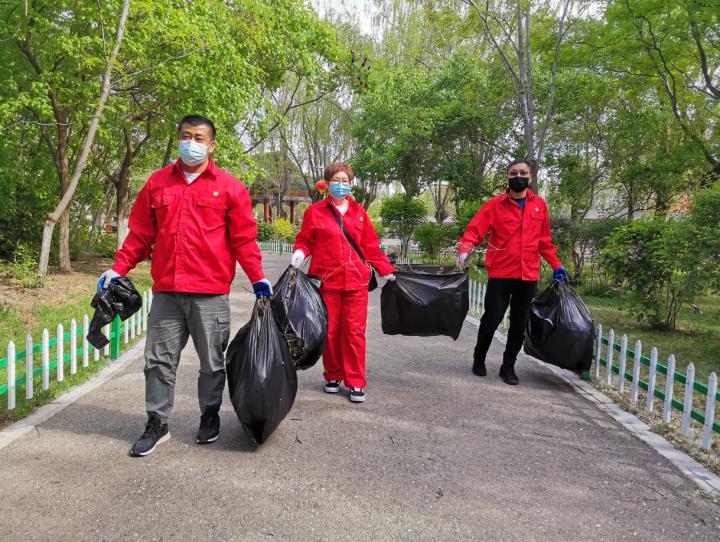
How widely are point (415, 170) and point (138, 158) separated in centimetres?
877

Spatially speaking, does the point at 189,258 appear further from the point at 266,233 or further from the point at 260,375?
the point at 266,233

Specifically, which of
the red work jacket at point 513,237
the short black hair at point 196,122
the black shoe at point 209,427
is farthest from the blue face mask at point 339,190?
the black shoe at point 209,427

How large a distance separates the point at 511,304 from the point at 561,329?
484 mm

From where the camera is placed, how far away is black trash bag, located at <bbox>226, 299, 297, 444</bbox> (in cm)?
323

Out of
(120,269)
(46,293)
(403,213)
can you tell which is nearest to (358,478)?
(120,269)

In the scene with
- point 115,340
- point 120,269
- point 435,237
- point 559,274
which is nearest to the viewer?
point 120,269

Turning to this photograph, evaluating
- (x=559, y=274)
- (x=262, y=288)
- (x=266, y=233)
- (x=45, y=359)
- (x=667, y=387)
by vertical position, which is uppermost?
(x=266, y=233)

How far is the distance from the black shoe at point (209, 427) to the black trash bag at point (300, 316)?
0.59 meters

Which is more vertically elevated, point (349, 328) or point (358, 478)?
point (349, 328)

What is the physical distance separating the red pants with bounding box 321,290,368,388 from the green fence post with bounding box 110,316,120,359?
2538mm

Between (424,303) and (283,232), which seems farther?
(283,232)

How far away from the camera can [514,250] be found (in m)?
4.86

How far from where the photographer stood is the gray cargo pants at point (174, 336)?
331cm

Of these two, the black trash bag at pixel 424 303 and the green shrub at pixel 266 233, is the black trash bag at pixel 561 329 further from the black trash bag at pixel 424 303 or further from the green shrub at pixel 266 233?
the green shrub at pixel 266 233
